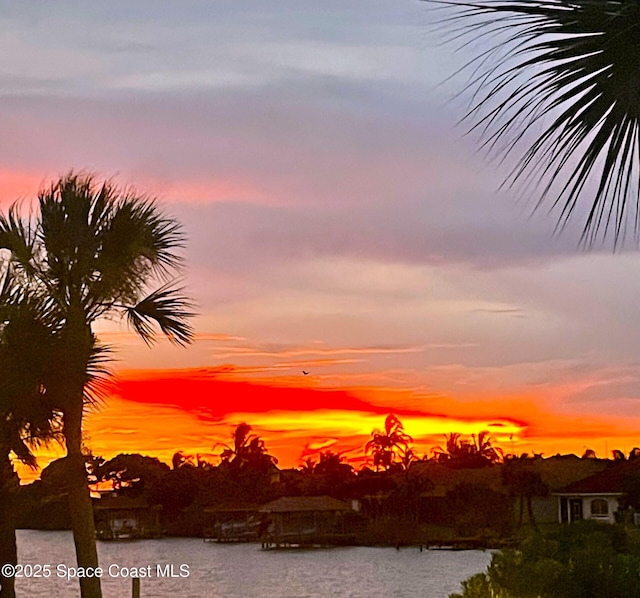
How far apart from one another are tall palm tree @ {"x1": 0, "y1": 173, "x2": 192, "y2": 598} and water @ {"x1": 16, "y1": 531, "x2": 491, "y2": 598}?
11870mm

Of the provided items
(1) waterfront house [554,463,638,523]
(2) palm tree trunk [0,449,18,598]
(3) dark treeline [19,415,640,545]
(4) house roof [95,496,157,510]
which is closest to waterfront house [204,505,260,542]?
(3) dark treeline [19,415,640,545]

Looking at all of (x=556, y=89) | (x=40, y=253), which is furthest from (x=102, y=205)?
(x=556, y=89)

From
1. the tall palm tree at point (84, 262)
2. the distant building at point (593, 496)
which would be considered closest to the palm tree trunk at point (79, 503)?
the tall palm tree at point (84, 262)

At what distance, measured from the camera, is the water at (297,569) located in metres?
31.1

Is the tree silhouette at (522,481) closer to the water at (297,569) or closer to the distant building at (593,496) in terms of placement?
the distant building at (593,496)

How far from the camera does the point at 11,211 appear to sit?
1093 cm

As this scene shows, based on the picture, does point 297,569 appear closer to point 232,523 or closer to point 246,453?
point 232,523

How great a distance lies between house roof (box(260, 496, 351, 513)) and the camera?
4509cm

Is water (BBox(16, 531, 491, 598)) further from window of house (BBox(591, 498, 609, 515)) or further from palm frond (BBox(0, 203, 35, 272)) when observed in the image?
palm frond (BBox(0, 203, 35, 272))

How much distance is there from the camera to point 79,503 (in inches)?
423

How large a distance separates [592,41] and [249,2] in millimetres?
6500

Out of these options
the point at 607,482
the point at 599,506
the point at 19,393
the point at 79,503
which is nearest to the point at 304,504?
the point at 607,482

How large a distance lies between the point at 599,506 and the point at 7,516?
26.2m

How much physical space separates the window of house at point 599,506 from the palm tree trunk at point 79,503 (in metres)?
25.5
